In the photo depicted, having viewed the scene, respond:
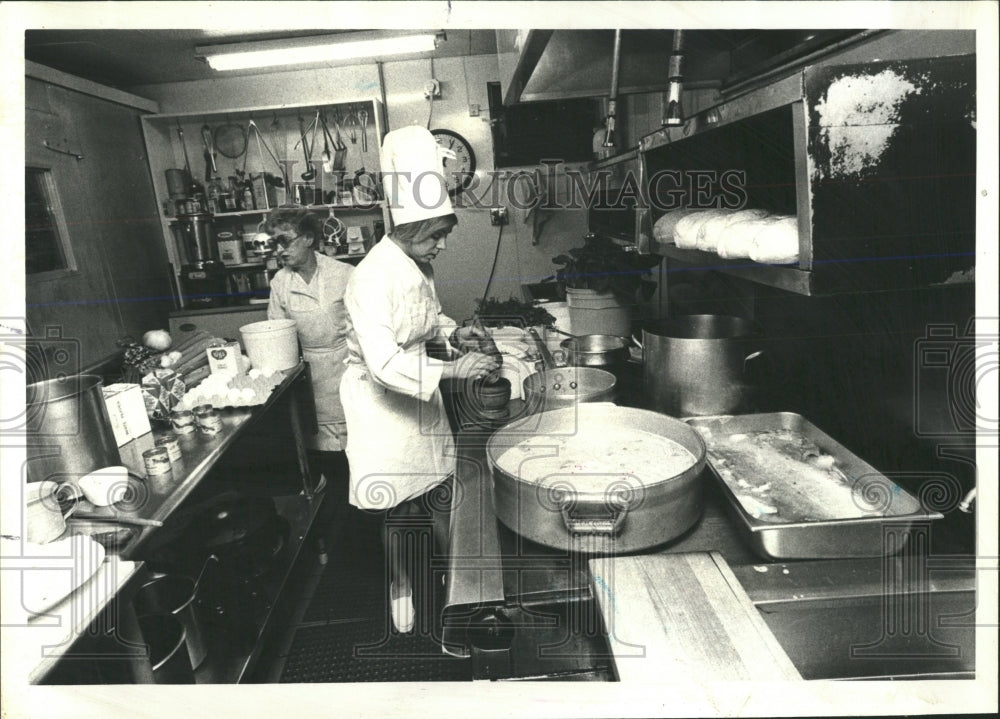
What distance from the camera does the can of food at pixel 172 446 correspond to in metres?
1.59

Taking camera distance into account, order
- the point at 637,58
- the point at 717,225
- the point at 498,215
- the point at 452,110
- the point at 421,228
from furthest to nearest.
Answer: the point at 452,110, the point at 498,215, the point at 421,228, the point at 637,58, the point at 717,225

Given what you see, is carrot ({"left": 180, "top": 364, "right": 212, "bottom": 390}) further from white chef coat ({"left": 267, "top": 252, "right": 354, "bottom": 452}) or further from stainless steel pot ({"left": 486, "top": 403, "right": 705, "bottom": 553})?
stainless steel pot ({"left": 486, "top": 403, "right": 705, "bottom": 553})

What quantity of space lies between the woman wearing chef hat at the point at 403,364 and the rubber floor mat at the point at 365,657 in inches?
3.3

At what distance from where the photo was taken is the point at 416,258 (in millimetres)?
1679

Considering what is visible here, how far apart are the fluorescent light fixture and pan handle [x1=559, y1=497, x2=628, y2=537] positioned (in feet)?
10.4

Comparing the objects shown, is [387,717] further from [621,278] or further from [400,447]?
[621,278]

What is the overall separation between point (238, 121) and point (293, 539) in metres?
3.32

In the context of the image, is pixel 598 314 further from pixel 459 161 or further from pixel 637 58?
pixel 459 161

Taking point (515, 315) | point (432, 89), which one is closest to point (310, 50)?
point (432, 89)

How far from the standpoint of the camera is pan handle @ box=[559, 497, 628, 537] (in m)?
0.83

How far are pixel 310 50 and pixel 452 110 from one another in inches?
42.6

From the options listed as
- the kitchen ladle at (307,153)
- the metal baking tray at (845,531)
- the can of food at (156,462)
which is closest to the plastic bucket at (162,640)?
the can of food at (156,462)

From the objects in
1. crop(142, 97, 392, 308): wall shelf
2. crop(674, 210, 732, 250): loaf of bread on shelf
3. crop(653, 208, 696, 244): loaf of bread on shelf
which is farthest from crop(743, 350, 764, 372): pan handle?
crop(142, 97, 392, 308): wall shelf

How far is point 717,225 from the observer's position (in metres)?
1.11
